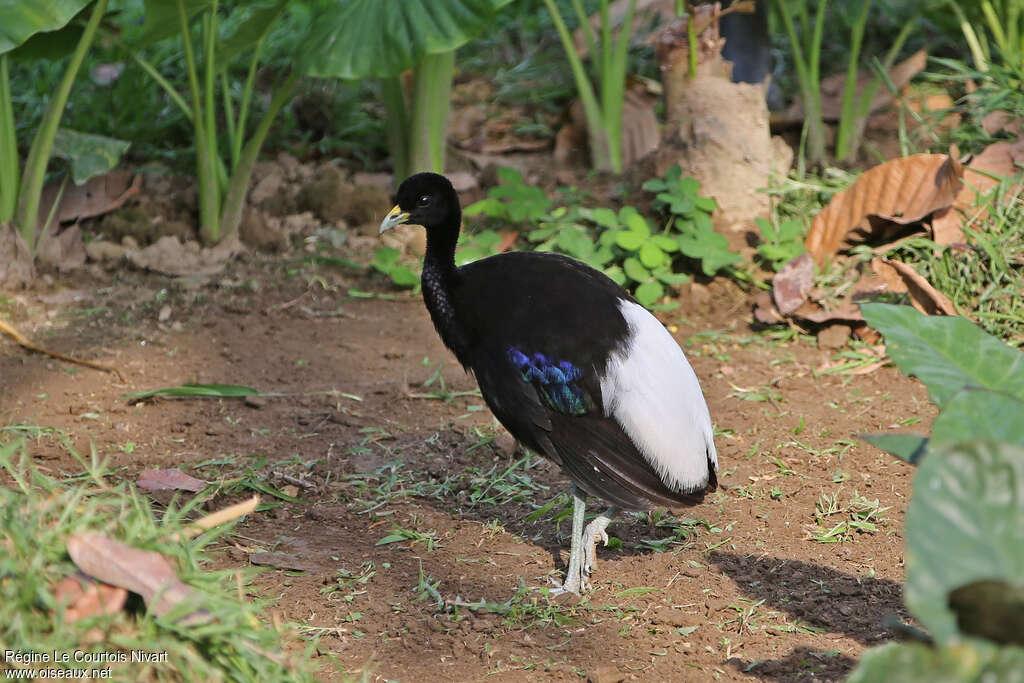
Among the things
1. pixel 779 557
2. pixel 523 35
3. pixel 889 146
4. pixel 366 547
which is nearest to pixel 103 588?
pixel 366 547

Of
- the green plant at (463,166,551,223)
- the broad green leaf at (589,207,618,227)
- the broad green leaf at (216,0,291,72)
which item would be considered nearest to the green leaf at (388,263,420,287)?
the green plant at (463,166,551,223)

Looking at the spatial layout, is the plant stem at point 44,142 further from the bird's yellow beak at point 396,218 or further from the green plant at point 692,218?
the green plant at point 692,218

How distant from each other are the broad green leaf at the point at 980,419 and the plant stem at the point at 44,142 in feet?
11.7

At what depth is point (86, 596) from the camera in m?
1.89

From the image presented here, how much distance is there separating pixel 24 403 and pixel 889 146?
4.12m

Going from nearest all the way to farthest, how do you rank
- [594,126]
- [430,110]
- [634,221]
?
1. [634,221]
2. [430,110]
3. [594,126]

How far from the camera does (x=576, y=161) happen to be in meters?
5.66

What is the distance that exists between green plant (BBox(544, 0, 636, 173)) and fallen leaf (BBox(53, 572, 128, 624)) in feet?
12.5

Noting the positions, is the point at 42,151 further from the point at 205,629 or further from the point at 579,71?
the point at 205,629

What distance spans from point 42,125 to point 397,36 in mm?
1467

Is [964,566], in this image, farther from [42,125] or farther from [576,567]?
[42,125]

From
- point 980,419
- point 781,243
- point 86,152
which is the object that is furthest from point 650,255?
point 980,419

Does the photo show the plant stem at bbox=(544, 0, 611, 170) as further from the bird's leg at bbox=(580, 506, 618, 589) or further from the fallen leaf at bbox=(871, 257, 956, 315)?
the bird's leg at bbox=(580, 506, 618, 589)

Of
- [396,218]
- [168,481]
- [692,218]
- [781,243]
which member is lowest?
[168,481]
